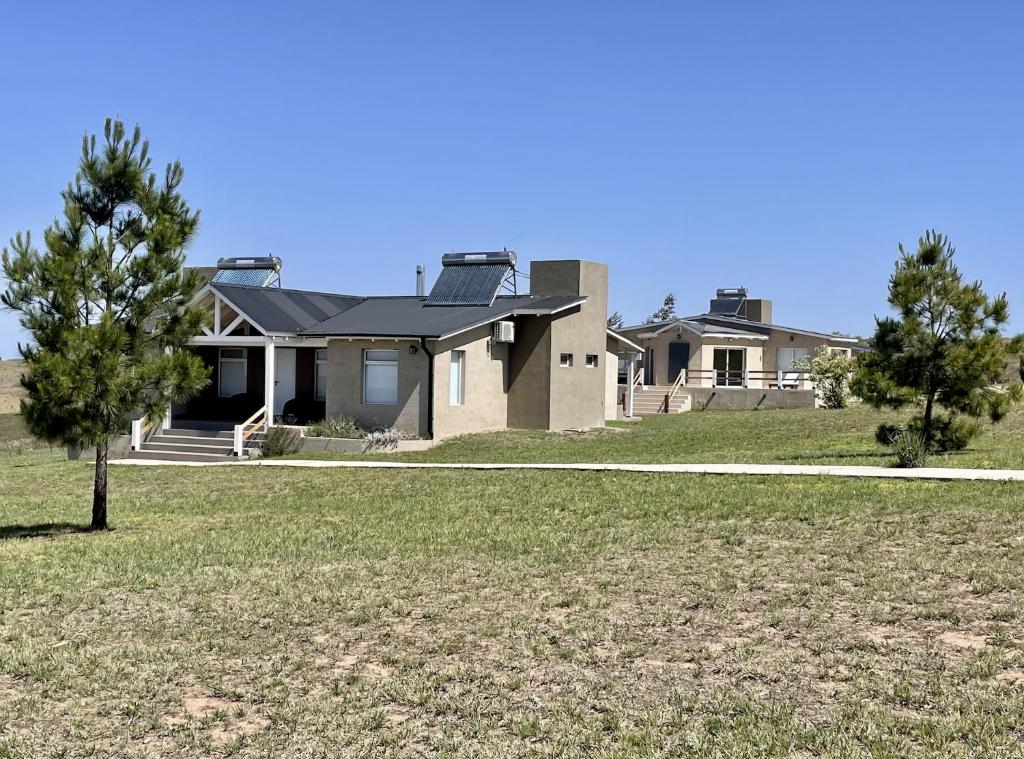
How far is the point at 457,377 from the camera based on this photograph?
95.6 feet

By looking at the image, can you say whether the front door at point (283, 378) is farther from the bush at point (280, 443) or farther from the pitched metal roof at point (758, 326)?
the pitched metal roof at point (758, 326)

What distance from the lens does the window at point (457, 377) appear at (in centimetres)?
2884

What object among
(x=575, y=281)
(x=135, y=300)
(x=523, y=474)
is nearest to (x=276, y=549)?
(x=135, y=300)

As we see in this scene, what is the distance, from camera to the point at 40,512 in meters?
17.5

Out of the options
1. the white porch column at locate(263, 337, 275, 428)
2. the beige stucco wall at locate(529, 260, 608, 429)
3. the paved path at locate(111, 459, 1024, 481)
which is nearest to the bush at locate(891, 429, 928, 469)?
the paved path at locate(111, 459, 1024, 481)

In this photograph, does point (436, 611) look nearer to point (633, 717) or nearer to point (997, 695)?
point (633, 717)

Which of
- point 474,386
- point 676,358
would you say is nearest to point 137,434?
point 474,386

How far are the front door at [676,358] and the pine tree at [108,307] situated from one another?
117 ft

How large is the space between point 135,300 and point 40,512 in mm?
5184

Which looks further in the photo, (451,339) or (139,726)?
(451,339)

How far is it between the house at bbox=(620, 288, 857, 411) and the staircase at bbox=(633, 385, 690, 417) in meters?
0.06

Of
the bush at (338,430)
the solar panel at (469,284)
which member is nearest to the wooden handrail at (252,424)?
the bush at (338,430)

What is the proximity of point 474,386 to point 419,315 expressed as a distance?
2613mm

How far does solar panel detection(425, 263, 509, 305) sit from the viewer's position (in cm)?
3130
